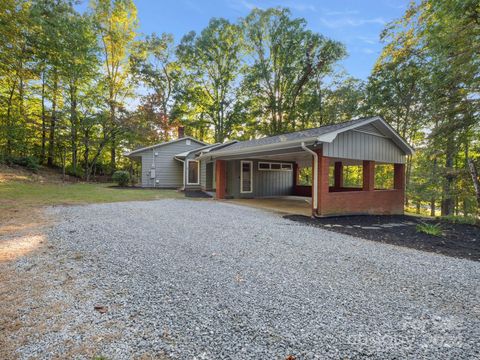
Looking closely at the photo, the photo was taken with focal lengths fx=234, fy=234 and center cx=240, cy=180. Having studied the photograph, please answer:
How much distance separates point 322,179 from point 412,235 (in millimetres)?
2635

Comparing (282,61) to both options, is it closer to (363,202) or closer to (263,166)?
(263,166)

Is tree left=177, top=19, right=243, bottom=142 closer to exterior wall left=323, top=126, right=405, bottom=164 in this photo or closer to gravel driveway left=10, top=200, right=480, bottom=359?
exterior wall left=323, top=126, right=405, bottom=164

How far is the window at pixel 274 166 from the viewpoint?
42.7 ft

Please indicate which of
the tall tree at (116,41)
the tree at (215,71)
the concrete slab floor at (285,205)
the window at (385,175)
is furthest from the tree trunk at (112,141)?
the window at (385,175)

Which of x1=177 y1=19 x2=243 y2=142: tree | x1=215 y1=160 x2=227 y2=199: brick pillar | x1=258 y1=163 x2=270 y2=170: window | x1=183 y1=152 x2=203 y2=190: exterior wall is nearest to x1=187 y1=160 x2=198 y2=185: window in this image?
x1=183 y1=152 x2=203 y2=190: exterior wall

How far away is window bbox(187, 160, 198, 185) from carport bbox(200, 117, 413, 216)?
4.00 m

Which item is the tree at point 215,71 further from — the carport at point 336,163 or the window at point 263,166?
the carport at point 336,163

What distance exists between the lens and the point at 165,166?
17.0m

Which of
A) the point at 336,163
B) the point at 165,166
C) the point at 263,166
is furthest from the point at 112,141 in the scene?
the point at 336,163

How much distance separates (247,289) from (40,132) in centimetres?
2273

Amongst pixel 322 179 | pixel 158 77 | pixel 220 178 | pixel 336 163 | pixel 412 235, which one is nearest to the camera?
pixel 412 235

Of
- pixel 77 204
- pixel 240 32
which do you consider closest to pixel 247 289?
pixel 77 204

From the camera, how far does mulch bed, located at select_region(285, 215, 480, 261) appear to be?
15.3ft

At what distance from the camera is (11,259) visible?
320 centimetres
